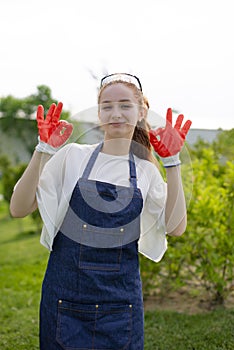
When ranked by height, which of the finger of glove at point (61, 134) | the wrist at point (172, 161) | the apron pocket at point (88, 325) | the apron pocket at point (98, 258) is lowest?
the apron pocket at point (88, 325)

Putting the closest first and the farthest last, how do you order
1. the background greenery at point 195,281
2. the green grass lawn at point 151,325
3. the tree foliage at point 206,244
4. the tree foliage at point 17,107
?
the green grass lawn at point 151,325 → the background greenery at point 195,281 → the tree foliage at point 206,244 → the tree foliage at point 17,107

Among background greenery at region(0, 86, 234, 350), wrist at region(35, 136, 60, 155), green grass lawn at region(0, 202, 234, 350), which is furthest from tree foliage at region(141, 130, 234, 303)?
wrist at region(35, 136, 60, 155)

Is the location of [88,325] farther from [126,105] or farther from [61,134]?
[126,105]

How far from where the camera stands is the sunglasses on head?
1881mm

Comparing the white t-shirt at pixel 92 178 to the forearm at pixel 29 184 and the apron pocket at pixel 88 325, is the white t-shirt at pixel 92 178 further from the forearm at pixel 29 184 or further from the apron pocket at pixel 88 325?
the apron pocket at pixel 88 325

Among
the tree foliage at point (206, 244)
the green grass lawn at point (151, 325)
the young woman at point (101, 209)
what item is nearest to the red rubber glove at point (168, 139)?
the young woman at point (101, 209)

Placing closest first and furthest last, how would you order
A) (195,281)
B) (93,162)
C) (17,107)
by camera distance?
(93,162), (195,281), (17,107)

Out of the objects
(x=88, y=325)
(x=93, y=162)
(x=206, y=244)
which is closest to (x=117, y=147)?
(x=93, y=162)

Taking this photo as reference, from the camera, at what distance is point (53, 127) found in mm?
1858

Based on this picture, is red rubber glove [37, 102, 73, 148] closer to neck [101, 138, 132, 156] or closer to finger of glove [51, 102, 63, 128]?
finger of glove [51, 102, 63, 128]

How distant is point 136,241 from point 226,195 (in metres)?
1.89

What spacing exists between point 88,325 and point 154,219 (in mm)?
485

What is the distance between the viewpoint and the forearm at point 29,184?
5.98 feet

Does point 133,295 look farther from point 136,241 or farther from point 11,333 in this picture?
point 11,333
